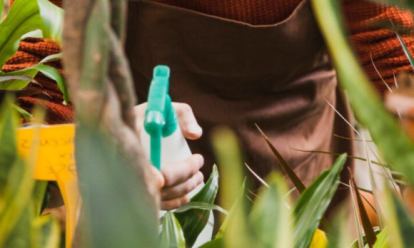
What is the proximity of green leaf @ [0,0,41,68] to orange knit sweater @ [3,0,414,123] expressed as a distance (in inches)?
7.9

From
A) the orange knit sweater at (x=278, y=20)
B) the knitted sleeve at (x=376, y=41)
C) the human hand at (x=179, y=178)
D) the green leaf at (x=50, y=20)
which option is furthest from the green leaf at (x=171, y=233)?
the knitted sleeve at (x=376, y=41)

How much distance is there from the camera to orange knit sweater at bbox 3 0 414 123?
0.69m

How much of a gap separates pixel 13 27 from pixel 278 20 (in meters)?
0.47

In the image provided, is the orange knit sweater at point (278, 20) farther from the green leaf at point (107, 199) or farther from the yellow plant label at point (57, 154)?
the green leaf at point (107, 199)

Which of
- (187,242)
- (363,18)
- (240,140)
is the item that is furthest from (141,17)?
(187,242)

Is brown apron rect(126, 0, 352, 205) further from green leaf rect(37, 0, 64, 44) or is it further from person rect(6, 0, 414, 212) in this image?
green leaf rect(37, 0, 64, 44)

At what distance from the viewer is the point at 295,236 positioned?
0.56 ft

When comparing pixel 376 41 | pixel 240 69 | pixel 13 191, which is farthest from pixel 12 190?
pixel 376 41

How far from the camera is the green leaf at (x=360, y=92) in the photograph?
0.28 feet

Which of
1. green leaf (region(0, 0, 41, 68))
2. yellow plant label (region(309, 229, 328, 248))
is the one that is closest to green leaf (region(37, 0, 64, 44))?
green leaf (region(0, 0, 41, 68))

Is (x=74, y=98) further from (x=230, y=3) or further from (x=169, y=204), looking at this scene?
(x=230, y=3)

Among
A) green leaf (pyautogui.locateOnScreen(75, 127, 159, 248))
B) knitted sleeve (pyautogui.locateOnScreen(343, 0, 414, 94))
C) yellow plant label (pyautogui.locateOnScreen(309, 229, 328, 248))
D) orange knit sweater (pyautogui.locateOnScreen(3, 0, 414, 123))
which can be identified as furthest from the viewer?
knitted sleeve (pyautogui.locateOnScreen(343, 0, 414, 94))

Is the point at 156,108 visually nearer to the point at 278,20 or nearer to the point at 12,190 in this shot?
the point at 12,190

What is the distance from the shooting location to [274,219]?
0.14 meters
